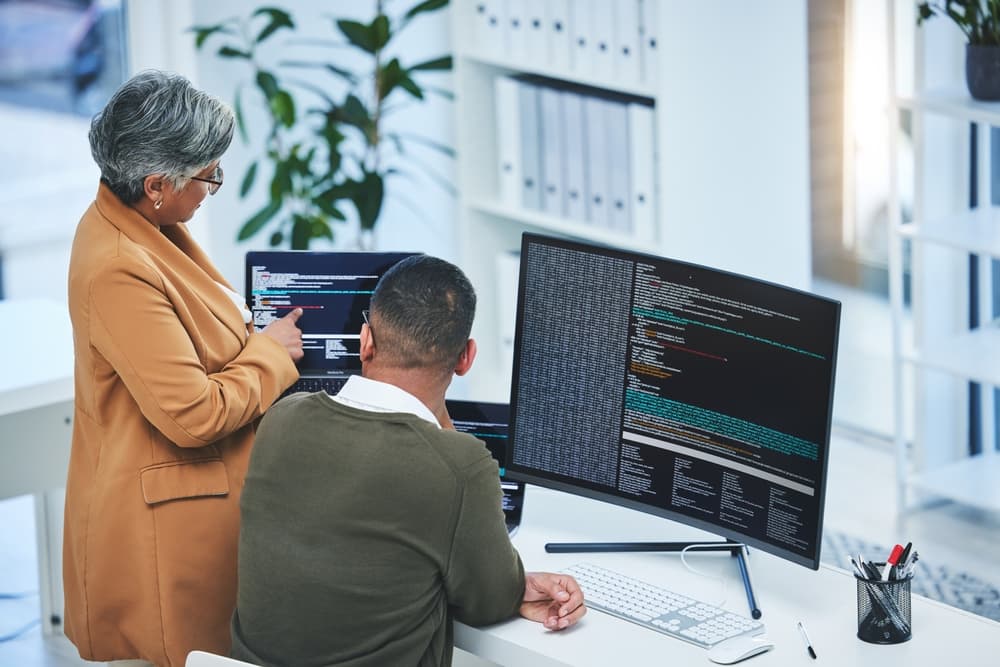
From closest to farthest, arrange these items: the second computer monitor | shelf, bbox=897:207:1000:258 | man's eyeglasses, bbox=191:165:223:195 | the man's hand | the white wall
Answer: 1. the man's hand
2. man's eyeglasses, bbox=191:165:223:195
3. the second computer monitor
4. shelf, bbox=897:207:1000:258
5. the white wall

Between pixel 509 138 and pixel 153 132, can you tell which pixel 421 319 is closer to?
pixel 153 132

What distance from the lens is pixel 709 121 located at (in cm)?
383

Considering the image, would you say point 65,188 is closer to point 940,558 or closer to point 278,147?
point 278,147

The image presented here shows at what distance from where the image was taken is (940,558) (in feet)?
12.4

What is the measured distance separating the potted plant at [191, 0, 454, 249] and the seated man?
236cm

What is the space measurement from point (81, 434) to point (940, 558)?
8.14 feet

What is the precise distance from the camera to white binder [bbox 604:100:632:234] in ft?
12.8

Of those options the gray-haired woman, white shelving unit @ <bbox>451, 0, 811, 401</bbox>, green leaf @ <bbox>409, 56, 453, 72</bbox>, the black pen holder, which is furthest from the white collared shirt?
green leaf @ <bbox>409, 56, 453, 72</bbox>

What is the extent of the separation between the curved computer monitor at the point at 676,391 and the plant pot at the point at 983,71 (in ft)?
5.81

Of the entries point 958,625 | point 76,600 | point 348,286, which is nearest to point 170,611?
point 76,600

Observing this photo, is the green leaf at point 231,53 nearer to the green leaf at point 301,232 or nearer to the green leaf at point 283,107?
the green leaf at point 283,107

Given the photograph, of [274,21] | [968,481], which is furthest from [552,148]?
[968,481]

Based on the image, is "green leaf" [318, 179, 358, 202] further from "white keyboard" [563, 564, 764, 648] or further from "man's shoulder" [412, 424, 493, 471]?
"man's shoulder" [412, 424, 493, 471]

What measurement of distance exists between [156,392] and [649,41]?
2.13 meters
